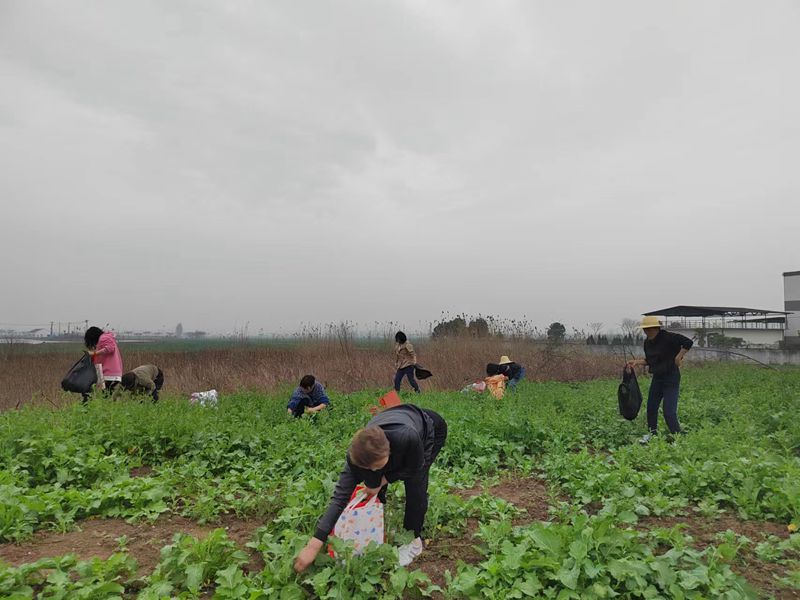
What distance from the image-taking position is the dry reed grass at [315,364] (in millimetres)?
11219

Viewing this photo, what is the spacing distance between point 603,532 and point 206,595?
6.90 feet

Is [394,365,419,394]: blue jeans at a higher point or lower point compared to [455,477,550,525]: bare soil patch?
higher

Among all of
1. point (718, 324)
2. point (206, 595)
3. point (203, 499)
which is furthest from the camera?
point (718, 324)

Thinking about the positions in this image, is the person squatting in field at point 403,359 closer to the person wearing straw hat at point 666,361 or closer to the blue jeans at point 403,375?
the blue jeans at point 403,375

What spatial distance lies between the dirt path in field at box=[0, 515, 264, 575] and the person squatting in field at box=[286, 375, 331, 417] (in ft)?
10.2

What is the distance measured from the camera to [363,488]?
2.70m

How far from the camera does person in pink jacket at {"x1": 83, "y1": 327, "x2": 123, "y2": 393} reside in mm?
6340

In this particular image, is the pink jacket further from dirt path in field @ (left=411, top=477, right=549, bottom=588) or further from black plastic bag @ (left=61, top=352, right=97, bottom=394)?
dirt path in field @ (left=411, top=477, right=549, bottom=588)

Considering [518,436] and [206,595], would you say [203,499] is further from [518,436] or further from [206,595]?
[518,436]

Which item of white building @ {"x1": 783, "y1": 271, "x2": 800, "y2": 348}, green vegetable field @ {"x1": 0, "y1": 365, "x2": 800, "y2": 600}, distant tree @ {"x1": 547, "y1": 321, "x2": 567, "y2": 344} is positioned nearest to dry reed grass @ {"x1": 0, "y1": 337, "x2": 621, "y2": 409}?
distant tree @ {"x1": 547, "y1": 321, "x2": 567, "y2": 344}

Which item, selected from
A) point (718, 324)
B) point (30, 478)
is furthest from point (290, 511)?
point (718, 324)

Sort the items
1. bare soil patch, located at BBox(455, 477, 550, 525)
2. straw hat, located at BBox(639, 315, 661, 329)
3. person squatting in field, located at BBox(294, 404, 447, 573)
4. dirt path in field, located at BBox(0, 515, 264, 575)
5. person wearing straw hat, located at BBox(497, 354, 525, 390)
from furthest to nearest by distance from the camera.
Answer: person wearing straw hat, located at BBox(497, 354, 525, 390) < straw hat, located at BBox(639, 315, 661, 329) < bare soil patch, located at BBox(455, 477, 550, 525) < dirt path in field, located at BBox(0, 515, 264, 575) < person squatting in field, located at BBox(294, 404, 447, 573)

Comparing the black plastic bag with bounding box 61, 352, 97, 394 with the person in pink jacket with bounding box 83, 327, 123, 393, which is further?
the person in pink jacket with bounding box 83, 327, 123, 393

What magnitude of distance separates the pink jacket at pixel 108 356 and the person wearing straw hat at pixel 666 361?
22.0 feet
